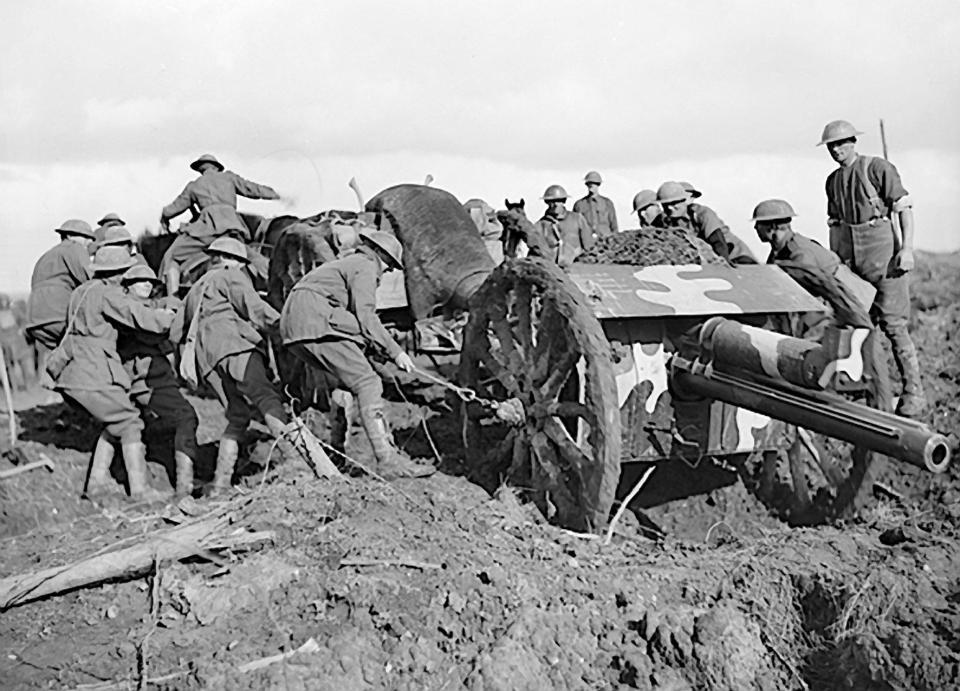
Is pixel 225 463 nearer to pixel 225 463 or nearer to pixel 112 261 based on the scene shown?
pixel 225 463

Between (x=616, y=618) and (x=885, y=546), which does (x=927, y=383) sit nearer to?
(x=885, y=546)

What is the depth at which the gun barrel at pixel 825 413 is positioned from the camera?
180 inches

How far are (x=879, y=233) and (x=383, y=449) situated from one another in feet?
12.7

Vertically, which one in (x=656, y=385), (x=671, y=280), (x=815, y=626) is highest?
(x=671, y=280)

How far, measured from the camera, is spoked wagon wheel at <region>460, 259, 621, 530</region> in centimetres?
552

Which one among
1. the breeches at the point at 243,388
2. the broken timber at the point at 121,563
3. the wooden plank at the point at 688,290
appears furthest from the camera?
the breeches at the point at 243,388

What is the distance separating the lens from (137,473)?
25.7ft

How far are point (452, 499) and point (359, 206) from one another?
15.1ft

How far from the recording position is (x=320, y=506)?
611 centimetres

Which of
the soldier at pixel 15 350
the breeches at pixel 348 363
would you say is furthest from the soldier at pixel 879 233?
the soldier at pixel 15 350

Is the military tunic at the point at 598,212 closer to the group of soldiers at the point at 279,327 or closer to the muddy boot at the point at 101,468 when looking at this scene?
the group of soldiers at the point at 279,327

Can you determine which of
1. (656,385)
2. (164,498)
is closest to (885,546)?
(656,385)

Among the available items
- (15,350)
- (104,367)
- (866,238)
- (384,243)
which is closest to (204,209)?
(104,367)

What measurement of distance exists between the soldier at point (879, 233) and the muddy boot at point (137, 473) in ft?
18.0
